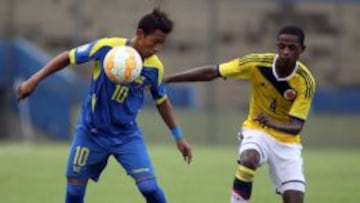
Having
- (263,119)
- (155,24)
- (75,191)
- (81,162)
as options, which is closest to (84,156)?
(81,162)

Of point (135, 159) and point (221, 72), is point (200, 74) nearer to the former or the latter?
point (221, 72)

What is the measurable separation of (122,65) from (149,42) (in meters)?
0.41

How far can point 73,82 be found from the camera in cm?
3334

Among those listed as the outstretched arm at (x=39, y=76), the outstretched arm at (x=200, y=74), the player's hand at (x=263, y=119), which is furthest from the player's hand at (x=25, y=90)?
the player's hand at (x=263, y=119)

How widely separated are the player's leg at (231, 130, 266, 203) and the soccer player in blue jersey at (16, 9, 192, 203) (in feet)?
2.91

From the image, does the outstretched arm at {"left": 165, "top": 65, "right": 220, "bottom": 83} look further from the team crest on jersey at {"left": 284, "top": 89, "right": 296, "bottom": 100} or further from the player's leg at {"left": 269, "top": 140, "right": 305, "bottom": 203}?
the player's leg at {"left": 269, "top": 140, "right": 305, "bottom": 203}

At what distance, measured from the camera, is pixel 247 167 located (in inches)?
390

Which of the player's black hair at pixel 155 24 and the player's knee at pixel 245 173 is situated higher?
the player's black hair at pixel 155 24

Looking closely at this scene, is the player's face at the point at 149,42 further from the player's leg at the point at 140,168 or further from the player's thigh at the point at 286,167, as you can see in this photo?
the player's thigh at the point at 286,167

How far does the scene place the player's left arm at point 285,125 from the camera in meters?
10.1

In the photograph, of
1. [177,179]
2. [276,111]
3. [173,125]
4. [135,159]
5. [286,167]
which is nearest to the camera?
[135,159]

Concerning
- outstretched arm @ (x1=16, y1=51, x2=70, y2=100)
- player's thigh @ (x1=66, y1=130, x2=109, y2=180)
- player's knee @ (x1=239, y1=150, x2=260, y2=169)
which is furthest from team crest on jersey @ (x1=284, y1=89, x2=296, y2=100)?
outstretched arm @ (x1=16, y1=51, x2=70, y2=100)

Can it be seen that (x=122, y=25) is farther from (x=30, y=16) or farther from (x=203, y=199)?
(x=203, y=199)

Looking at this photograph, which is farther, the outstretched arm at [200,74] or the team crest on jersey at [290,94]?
the outstretched arm at [200,74]
